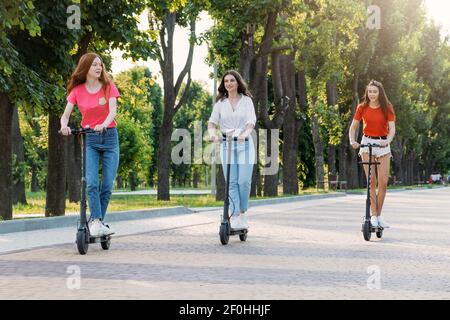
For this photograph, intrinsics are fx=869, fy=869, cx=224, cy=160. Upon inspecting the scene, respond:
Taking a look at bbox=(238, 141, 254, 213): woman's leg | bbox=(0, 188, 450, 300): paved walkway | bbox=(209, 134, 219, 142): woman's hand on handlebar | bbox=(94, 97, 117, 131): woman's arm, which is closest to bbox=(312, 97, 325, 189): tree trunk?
bbox=(0, 188, 450, 300): paved walkway

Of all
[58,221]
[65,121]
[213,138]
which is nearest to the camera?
[65,121]

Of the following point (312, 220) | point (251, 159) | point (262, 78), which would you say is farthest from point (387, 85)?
point (251, 159)

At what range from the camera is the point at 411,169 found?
265 ft

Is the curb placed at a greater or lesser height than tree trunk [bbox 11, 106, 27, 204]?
lesser

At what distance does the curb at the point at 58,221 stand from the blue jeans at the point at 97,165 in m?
2.63

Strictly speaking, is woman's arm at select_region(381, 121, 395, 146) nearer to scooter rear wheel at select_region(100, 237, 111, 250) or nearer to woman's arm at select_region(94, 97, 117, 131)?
woman's arm at select_region(94, 97, 117, 131)

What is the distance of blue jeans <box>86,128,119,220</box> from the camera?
33.5 feet

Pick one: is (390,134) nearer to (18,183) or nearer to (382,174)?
(382,174)

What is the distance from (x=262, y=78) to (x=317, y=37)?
372 cm

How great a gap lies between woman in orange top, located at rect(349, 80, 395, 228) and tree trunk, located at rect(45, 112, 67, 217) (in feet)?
26.6

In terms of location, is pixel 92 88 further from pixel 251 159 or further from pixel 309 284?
pixel 309 284

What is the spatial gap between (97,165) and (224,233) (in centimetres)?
201

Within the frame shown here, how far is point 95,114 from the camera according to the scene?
33.7 ft
